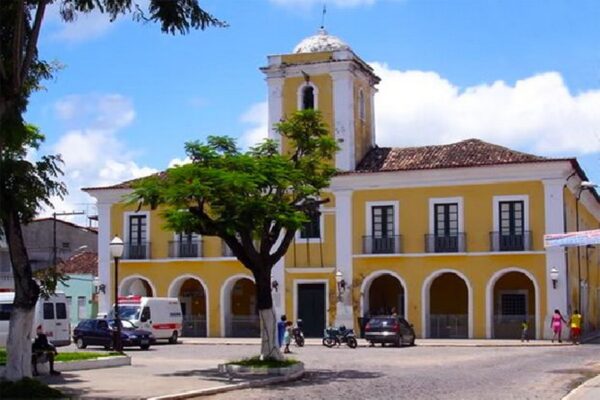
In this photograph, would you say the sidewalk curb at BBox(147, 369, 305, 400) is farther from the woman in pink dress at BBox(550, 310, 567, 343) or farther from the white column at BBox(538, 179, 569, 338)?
the white column at BBox(538, 179, 569, 338)

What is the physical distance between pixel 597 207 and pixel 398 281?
15.0m

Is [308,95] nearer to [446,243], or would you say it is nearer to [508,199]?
[446,243]

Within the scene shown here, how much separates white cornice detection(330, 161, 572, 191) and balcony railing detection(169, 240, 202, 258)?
7.42 metres

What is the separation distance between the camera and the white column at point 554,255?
1608 inches

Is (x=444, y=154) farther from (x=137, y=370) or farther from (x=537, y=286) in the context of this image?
(x=137, y=370)

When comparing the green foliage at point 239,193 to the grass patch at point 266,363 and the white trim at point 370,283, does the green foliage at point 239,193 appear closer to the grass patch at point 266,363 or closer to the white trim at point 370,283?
the grass patch at point 266,363

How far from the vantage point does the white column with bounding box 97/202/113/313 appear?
49.1 metres

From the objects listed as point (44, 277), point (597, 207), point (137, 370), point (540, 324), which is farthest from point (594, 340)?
point (44, 277)

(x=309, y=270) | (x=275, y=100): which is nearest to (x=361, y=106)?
(x=275, y=100)

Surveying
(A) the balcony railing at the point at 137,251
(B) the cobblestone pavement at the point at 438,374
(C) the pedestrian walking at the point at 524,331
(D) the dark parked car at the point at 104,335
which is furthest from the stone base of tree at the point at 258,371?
(A) the balcony railing at the point at 137,251

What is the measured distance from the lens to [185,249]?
157ft

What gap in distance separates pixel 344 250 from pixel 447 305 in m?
5.62

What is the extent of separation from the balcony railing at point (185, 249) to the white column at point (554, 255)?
16.5 m

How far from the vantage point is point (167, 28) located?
16656mm
